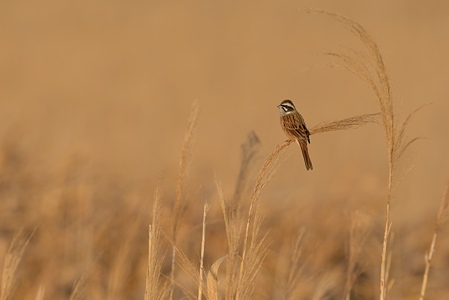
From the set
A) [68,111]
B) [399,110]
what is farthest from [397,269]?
[68,111]

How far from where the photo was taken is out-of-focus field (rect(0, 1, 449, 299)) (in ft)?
22.6

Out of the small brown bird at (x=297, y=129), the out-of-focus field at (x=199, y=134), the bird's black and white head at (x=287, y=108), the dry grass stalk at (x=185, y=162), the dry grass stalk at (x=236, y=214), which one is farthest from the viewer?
the out-of-focus field at (x=199, y=134)

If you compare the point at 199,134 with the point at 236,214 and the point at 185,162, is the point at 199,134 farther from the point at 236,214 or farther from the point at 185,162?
the point at 236,214

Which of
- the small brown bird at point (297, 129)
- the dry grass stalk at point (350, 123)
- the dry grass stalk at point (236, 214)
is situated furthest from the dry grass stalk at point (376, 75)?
the small brown bird at point (297, 129)

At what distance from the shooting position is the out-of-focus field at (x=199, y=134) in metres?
6.89

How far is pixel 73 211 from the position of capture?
7.04m

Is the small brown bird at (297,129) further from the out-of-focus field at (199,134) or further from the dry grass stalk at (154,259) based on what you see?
the dry grass stalk at (154,259)

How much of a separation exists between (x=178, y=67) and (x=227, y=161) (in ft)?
42.5

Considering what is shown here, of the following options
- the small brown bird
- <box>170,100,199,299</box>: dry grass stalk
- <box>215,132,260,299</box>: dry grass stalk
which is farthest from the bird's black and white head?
<box>170,100,199,299</box>: dry grass stalk

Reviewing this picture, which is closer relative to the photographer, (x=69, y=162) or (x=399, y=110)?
(x=399, y=110)

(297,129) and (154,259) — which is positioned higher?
(297,129)

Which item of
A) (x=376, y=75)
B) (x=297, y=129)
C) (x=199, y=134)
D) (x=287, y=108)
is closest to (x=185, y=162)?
(x=297, y=129)

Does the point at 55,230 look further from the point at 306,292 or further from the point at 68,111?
the point at 68,111

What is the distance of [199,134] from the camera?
20.6 feet
